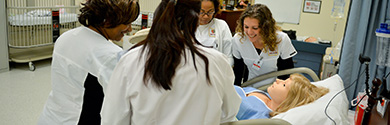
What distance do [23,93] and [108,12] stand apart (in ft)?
9.50

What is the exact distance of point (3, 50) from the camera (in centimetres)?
444

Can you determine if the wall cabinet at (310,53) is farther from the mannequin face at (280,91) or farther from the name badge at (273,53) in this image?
the mannequin face at (280,91)

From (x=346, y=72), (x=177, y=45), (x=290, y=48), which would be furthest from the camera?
(x=290, y=48)

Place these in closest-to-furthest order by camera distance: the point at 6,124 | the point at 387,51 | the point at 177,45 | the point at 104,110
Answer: the point at 177,45 → the point at 104,110 → the point at 387,51 → the point at 6,124

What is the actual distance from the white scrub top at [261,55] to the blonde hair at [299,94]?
0.43m

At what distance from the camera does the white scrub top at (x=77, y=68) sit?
1.39 m

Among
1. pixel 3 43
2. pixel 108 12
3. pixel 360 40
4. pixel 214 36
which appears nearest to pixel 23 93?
pixel 3 43

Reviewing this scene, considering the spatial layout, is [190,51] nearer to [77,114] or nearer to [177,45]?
[177,45]

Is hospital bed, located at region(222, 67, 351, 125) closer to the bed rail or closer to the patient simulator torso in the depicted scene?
the patient simulator torso

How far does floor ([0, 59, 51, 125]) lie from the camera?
315 centimetres

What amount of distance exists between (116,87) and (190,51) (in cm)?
31

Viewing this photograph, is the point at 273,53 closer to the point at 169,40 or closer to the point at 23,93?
the point at 169,40

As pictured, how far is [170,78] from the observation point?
111cm

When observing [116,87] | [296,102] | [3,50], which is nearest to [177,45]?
[116,87]
